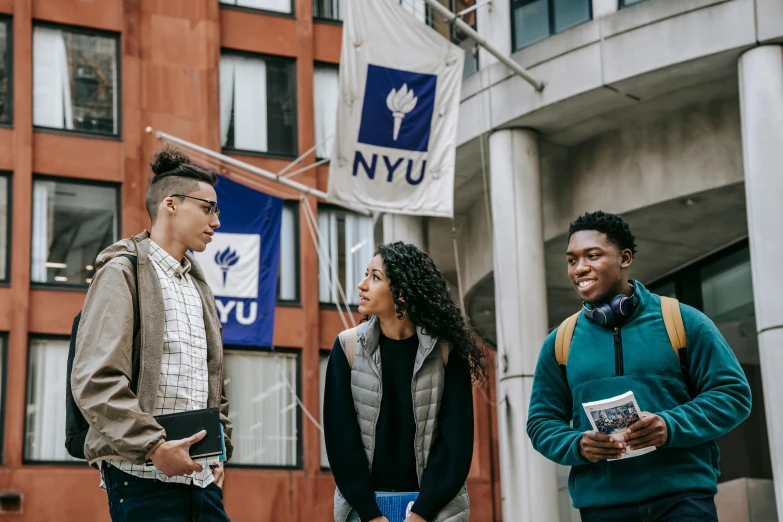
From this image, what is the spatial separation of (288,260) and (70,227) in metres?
5.48

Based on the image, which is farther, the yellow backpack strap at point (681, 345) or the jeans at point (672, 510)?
the yellow backpack strap at point (681, 345)

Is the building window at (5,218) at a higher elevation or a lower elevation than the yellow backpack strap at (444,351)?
higher

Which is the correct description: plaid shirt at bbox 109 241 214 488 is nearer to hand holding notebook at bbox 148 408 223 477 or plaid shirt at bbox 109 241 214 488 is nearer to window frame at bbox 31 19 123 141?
hand holding notebook at bbox 148 408 223 477

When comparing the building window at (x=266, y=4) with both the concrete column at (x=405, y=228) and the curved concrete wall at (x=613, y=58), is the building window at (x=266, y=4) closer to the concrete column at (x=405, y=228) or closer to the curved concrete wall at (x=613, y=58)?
the concrete column at (x=405, y=228)

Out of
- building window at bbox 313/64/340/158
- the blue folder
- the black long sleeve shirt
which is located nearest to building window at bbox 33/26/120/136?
building window at bbox 313/64/340/158


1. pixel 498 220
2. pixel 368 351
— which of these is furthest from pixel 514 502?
pixel 368 351

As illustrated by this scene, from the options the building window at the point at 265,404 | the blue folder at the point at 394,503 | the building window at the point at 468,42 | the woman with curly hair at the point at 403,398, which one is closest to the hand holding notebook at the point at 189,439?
the woman with curly hair at the point at 403,398

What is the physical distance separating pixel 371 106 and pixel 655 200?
4.87 meters

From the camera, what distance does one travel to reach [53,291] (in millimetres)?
29969

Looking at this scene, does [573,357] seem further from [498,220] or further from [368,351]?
[498,220]

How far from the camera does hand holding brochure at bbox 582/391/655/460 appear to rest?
18.7ft

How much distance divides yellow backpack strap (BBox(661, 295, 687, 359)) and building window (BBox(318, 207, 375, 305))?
87.2ft

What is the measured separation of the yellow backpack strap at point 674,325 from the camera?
6160mm

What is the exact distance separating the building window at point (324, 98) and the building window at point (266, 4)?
5.71ft
